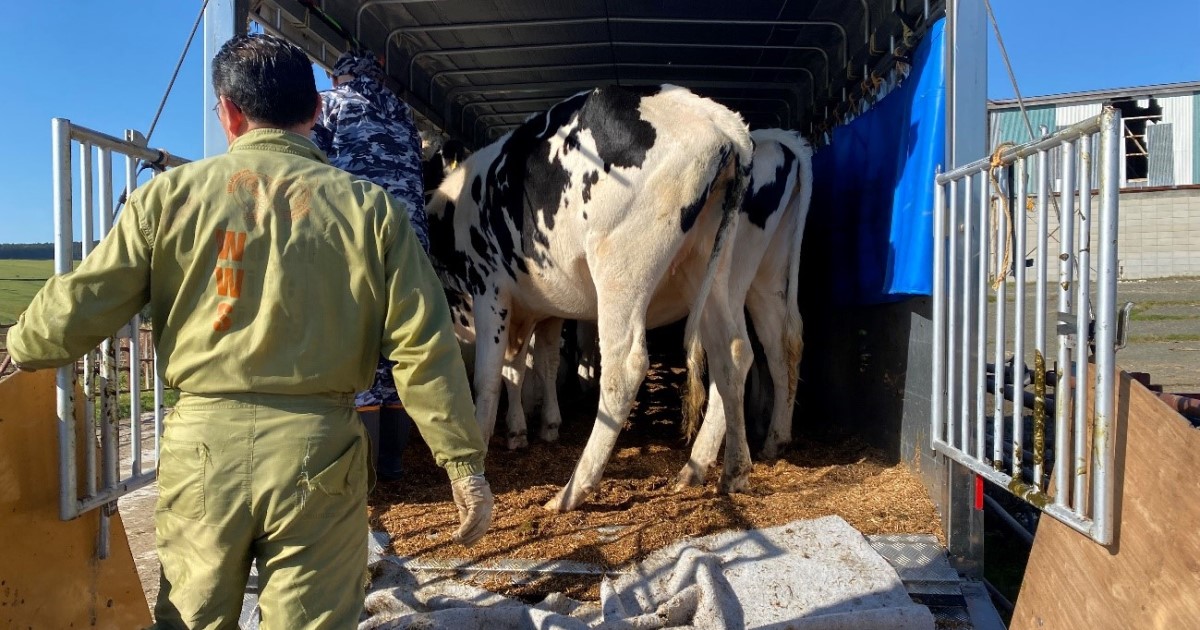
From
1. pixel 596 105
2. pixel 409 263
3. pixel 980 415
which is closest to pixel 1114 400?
pixel 980 415

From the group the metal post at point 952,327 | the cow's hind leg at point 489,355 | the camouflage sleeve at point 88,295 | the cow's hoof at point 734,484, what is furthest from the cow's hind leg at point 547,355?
the camouflage sleeve at point 88,295

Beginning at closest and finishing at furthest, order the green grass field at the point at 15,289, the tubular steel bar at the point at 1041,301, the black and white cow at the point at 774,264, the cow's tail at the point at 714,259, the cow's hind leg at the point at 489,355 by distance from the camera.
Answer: the tubular steel bar at the point at 1041,301 → the cow's tail at the point at 714,259 → the black and white cow at the point at 774,264 → the cow's hind leg at the point at 489,355 → the green grass field at the point at 15,289

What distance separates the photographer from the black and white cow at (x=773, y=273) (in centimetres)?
491

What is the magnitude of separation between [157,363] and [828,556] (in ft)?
8.72

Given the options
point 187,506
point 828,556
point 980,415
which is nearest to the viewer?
point 187,506

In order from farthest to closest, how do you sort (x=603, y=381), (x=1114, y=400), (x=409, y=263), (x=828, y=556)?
(x=603, y=381) → (x=828, y=556) → (x=1114, y=400) → (x=409, y=263)

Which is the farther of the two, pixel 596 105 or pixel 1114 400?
pixel 596 105

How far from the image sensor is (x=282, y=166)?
1884mm

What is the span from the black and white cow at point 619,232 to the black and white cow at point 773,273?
1.04 ft

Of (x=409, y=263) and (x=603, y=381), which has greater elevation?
(x=409, y=263)

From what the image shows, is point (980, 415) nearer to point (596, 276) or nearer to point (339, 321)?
point (596, 276)

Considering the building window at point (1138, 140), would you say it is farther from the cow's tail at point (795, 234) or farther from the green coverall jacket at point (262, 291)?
the green coverall jacket at point (262, 291)

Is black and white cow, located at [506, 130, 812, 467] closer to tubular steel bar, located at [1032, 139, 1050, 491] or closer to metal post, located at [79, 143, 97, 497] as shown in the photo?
tubular steel bar, located at [1032, 139, 1050, 491]

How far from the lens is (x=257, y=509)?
178 cm
